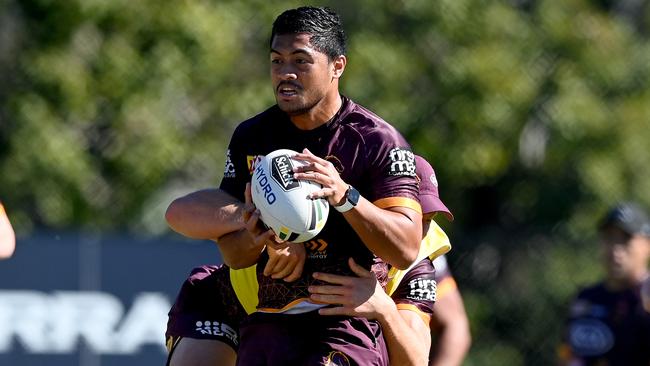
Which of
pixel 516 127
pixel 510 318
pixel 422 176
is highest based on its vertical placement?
pixel 422 176

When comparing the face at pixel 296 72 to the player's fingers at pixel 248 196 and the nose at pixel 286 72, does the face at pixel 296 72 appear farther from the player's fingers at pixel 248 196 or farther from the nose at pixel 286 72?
the player's fingers at pixel 248 196

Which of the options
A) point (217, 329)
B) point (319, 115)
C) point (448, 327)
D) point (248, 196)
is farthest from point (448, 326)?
point (248, 196)

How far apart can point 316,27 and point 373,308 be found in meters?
1.06

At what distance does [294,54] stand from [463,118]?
30.3ft

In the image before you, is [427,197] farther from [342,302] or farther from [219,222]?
[219,222]

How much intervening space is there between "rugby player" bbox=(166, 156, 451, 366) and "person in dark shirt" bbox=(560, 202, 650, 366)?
4028mm

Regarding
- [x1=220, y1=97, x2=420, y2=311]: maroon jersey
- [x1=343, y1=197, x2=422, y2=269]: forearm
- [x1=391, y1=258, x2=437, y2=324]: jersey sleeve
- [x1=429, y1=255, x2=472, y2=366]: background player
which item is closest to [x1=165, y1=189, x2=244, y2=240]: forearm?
[x1=220, y1=97, x2=420, y2=311]: maroon jersey

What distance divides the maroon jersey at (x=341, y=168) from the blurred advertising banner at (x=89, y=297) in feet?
16.3

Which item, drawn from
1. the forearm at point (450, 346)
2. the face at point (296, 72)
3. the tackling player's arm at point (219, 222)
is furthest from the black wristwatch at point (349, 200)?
the forearm at point (450, 346)

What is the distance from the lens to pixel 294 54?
534 cm

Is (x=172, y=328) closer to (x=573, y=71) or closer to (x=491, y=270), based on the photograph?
(x=491, y=270)

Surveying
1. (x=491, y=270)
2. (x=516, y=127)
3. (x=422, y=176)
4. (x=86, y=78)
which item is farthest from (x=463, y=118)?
(x=422, y=176)

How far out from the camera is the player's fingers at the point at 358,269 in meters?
5.41

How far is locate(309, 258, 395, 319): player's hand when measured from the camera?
534 centimetres
